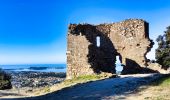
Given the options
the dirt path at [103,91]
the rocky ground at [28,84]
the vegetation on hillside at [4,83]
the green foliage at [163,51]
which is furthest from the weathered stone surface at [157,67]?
the vegetation on hillside at [4,83]

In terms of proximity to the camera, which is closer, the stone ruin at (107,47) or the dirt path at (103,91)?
A: the dirt path at (103,91)

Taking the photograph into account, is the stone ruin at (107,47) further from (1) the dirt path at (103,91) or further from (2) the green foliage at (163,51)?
(1) the dirt path at (103,91)

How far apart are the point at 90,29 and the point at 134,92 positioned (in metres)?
20.8

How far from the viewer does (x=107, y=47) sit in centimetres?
4259

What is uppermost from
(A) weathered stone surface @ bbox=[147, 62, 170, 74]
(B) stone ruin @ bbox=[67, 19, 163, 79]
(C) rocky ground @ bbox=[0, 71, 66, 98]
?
(B) stone ruin @ bbox=[67, 19, 163, 79]

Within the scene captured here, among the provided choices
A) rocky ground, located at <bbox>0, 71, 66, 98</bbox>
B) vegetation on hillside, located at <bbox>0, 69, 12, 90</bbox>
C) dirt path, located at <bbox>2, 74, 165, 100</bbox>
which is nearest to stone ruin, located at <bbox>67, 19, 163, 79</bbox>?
rocky ground, located at <bbox>0, 71, 66, 98</bbox>

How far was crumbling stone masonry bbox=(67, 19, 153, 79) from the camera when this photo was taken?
39.4 meters

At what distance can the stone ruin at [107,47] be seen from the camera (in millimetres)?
39406

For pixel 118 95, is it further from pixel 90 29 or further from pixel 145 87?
pixel 90 29

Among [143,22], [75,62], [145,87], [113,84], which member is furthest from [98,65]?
[145,87]

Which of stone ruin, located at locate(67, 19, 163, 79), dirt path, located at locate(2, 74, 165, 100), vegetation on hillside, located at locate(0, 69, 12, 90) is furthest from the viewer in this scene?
A: vegetation on hillside, located at locate(0, 69, 12, 90)

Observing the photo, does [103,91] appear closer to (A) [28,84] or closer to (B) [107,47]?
(B) [107,47]

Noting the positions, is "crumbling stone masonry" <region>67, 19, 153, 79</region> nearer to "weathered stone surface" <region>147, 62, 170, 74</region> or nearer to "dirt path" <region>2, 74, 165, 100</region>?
"weathered stone surface" <region>147, 62, 170, 74</region>

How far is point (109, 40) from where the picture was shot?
140 feet
